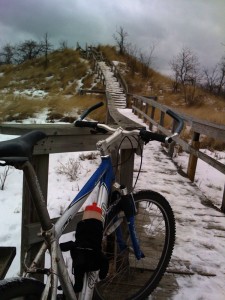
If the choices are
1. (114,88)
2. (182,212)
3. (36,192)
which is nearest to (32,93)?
(114,88)

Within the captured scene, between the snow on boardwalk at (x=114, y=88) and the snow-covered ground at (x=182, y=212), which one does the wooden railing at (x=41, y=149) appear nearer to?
the snow-covered ground at (x=182, y=212)

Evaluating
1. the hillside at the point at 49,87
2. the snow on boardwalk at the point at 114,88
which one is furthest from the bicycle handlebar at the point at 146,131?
the snow on boardwalk at the point at 114,88

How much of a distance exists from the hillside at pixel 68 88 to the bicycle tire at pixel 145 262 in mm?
12740

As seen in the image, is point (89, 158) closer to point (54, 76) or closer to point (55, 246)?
point (55, 246)

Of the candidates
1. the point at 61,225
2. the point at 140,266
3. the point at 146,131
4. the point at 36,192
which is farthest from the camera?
the point at 140,266

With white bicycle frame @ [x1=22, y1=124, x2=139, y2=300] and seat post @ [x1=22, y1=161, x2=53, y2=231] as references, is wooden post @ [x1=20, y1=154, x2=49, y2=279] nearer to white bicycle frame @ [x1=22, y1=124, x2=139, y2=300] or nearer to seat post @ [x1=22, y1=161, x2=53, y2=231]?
white bicycle frame @ [x1=22, y1=124, x2=139, y2=300]

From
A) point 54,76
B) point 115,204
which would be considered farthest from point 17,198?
point 54,76

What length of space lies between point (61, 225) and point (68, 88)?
29.4m

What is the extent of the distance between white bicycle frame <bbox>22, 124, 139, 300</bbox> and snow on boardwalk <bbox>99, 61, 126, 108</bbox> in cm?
1804

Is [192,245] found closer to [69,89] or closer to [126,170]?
[126,170]

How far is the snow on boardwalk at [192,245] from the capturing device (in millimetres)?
2658

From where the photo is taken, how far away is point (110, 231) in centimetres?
238

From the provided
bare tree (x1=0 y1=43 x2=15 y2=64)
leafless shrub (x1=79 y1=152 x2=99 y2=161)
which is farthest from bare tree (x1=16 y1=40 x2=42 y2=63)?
leafless shrub (x1=79 y1=152 x2=99 y2=161)

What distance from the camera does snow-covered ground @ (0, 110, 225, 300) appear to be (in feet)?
9.21
